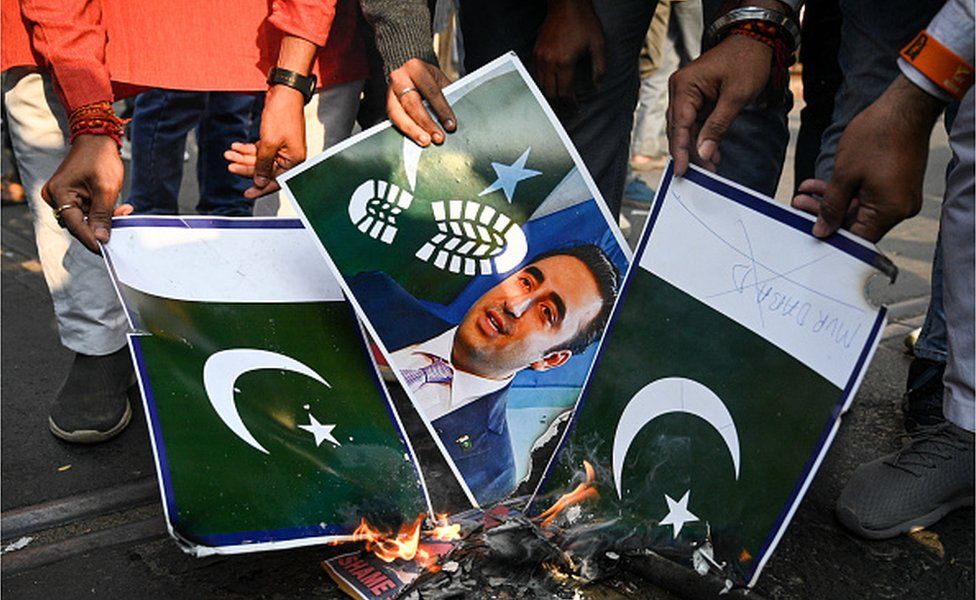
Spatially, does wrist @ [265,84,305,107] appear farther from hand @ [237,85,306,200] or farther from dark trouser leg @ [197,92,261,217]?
dark trouser leg @ [197,92,261,217]

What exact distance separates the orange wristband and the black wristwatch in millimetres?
1022

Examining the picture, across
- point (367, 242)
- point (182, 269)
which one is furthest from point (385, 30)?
point (182, 269)

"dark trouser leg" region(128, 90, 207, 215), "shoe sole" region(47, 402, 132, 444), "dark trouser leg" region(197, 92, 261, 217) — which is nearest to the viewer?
"shoe sole" region(47, 402, 132, 444)

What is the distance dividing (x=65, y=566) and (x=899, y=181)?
1.53m

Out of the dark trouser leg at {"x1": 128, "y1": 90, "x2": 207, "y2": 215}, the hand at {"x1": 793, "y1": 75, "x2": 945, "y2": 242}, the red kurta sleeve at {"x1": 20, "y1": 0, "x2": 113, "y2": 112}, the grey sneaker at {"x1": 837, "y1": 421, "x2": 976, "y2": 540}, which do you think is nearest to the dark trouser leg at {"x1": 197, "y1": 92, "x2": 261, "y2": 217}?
the dark trouser leg at {"x1": 128, "y1": 90, "x2": 207, "y2": 215}

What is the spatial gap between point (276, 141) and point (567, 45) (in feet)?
2.03

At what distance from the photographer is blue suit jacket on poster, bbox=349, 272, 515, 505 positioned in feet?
5.90

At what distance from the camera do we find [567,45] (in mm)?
2117

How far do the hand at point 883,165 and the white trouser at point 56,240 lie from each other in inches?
60.6

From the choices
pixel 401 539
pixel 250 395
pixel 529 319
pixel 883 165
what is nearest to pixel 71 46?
pixel 250 395

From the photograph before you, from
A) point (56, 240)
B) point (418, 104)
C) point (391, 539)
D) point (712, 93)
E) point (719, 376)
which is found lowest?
point (391, 539)

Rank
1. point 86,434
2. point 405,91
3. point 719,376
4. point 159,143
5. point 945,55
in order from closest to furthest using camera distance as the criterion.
Answer: point 945,55, point 719,376, point 405,91, point 86,434, point 159,143

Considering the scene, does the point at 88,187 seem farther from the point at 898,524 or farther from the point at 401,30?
the point at 898,524

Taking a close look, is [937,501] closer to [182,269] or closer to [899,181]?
[899,181]
